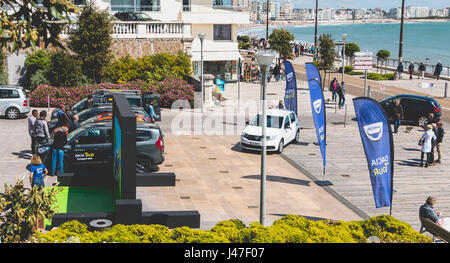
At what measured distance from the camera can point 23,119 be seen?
26516 millimetres

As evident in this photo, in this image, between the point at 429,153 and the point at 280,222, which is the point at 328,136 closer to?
the point at 429,153

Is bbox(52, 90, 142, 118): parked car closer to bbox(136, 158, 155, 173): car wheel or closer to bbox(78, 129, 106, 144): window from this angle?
bbox(78, 129, 106, 144): window

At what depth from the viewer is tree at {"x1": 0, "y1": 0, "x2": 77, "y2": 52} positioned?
16.8ft

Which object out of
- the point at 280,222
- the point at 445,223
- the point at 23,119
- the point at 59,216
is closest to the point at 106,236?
the point at 280,222

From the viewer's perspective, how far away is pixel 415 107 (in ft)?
→ 90.4

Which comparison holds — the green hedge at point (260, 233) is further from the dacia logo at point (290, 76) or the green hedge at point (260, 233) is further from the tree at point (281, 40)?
the tree at point (281, 40)

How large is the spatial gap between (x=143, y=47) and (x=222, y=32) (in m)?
11.5

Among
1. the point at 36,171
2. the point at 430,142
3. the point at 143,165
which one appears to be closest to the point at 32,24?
the point at 36,171

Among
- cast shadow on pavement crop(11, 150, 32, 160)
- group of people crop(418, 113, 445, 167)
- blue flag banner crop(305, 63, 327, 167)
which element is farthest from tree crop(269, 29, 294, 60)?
cast shadow on pavement crop(11, 150, 32, 160)

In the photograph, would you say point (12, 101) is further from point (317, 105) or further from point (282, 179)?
point (317, 105)

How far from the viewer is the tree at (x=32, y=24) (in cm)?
513

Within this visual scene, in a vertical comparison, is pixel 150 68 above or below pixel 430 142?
above

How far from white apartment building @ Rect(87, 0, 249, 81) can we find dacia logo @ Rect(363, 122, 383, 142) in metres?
29.9

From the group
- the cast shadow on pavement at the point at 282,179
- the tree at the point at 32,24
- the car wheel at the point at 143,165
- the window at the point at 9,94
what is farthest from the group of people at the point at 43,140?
the tree at the point at 32,24
